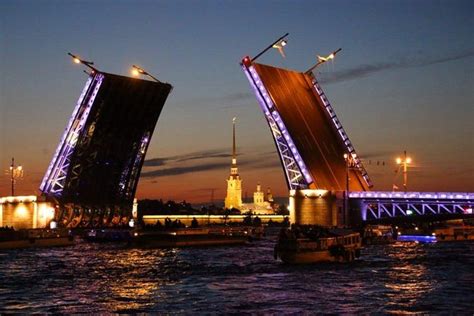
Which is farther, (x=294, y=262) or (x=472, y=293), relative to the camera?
(x=294, y=262)

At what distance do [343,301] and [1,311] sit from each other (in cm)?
938

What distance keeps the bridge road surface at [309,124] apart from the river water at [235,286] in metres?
20.6

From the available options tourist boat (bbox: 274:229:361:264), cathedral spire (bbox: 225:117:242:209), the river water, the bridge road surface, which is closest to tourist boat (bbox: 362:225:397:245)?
the bridge road surface

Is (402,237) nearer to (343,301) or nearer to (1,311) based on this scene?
(343,301)

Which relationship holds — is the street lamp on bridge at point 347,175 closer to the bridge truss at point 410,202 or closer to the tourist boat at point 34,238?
the bridge truss at point 410,202

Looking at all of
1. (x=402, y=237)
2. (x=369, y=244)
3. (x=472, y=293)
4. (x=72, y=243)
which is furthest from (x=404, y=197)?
(x=472, y=293)

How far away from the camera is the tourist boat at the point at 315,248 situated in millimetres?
36625

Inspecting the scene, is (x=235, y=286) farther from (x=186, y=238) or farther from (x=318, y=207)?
(x=318, y=207)

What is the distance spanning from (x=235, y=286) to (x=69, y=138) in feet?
112

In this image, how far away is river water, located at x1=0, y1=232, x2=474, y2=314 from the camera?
73.4 feet

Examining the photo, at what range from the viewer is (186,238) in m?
63.4

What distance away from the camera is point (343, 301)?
2352 cm

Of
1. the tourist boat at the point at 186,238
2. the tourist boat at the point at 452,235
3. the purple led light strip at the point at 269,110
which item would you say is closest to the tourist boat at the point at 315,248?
the purple led light strip at the point at 269,110

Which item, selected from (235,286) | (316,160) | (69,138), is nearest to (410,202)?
(316,160)
